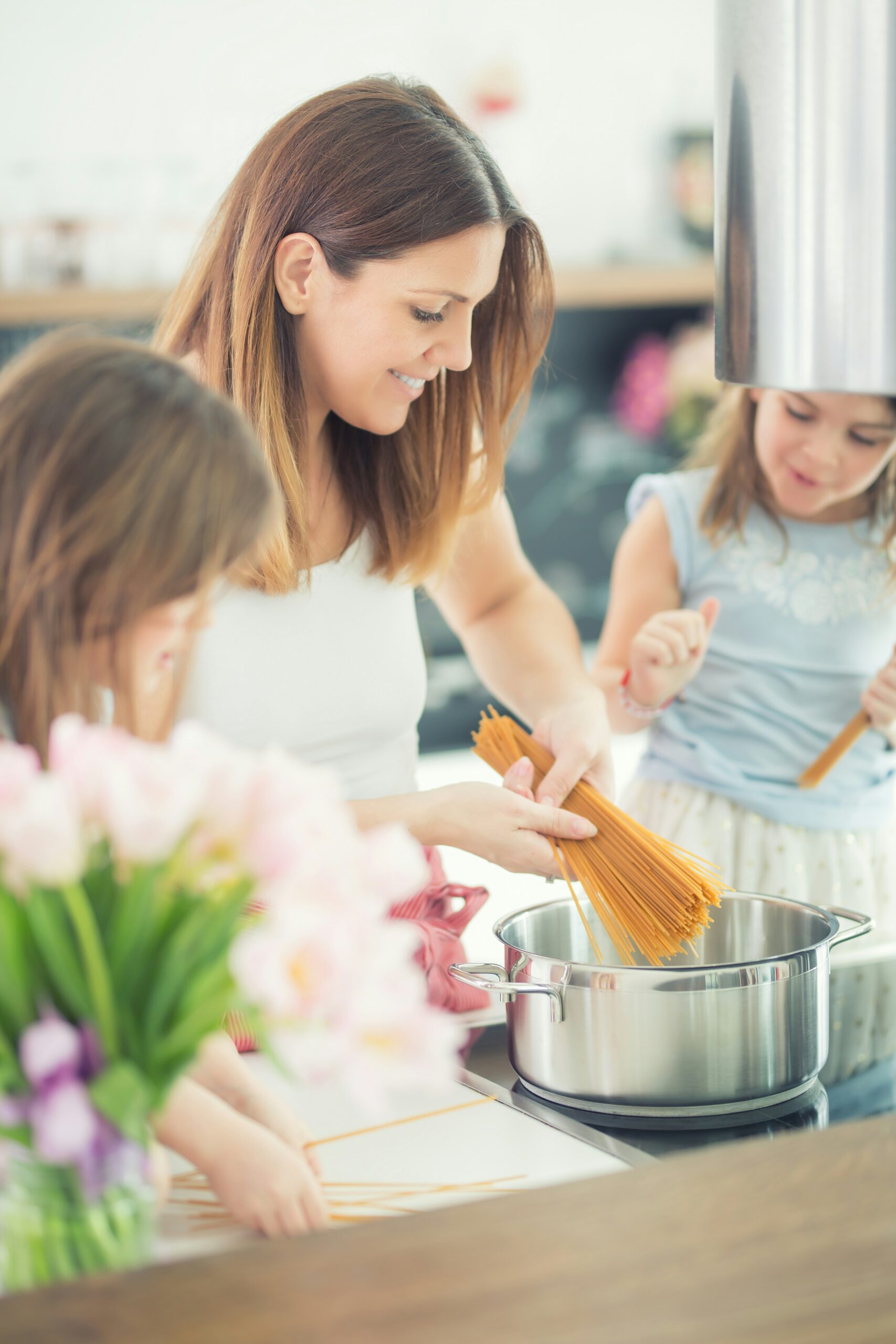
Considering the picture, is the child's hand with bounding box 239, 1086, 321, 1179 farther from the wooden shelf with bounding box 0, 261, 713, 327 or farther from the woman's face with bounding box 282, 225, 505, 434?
the wooden shelf with bounding box 0, 261, 713, 327

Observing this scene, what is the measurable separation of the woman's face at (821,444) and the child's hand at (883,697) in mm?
219

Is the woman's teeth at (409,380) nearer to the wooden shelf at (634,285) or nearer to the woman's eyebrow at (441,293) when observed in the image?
the woman's eyebrow at (441,293)

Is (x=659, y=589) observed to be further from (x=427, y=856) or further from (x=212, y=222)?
(x=212, y=222)

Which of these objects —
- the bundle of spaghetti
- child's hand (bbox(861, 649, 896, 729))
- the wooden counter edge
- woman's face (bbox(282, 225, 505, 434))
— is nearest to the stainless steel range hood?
woman's face (bbox(282, 225, 505, 434))

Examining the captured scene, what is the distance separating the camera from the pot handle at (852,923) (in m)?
→ 1.11

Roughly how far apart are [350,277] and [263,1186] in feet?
2.71

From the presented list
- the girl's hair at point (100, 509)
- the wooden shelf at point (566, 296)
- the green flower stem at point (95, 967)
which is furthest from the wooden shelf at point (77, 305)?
the green flower stem at point (95, 967)

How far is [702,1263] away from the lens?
688mm

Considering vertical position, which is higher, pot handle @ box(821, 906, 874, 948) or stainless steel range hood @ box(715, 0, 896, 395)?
stainless steel range hood @ box(715, 0, 896, 395)

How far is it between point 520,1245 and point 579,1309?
6cm

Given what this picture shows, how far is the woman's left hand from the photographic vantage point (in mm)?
1350

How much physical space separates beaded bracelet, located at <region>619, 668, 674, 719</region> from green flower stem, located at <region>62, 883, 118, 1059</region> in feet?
3.85

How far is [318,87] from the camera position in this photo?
11.4 feet

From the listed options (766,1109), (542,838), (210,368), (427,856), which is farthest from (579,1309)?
(210,368)
